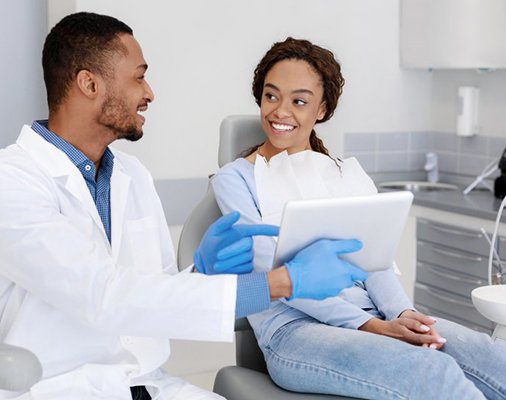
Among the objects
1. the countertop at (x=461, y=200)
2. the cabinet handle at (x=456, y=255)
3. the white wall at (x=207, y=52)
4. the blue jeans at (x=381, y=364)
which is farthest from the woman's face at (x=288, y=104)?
the cabinet handle at (x=456, y=255)

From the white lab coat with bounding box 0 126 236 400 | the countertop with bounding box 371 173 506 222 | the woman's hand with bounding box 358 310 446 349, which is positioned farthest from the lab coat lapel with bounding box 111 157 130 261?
the countertop with bounding box 371 173 506 222

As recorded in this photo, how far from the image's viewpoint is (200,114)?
3.53 meters

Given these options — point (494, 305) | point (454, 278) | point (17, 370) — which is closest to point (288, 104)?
point (494, 305)

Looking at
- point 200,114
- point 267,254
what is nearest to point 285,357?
point 267,254

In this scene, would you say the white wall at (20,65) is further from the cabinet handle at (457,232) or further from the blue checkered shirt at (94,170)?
the cabinet handle at (457,232)

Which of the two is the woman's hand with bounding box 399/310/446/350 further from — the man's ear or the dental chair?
the man's ear

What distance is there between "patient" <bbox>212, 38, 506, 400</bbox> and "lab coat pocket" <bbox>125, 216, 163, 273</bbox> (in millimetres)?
248

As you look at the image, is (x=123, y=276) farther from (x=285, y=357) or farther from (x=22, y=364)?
(x=285, y=357)

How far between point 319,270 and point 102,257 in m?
0.41

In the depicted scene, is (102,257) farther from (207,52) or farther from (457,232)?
(457,232)

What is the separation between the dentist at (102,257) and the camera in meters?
1.58

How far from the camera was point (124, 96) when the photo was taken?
1.86 meters

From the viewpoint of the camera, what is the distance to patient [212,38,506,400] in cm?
177

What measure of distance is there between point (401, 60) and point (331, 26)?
1.55 feet
